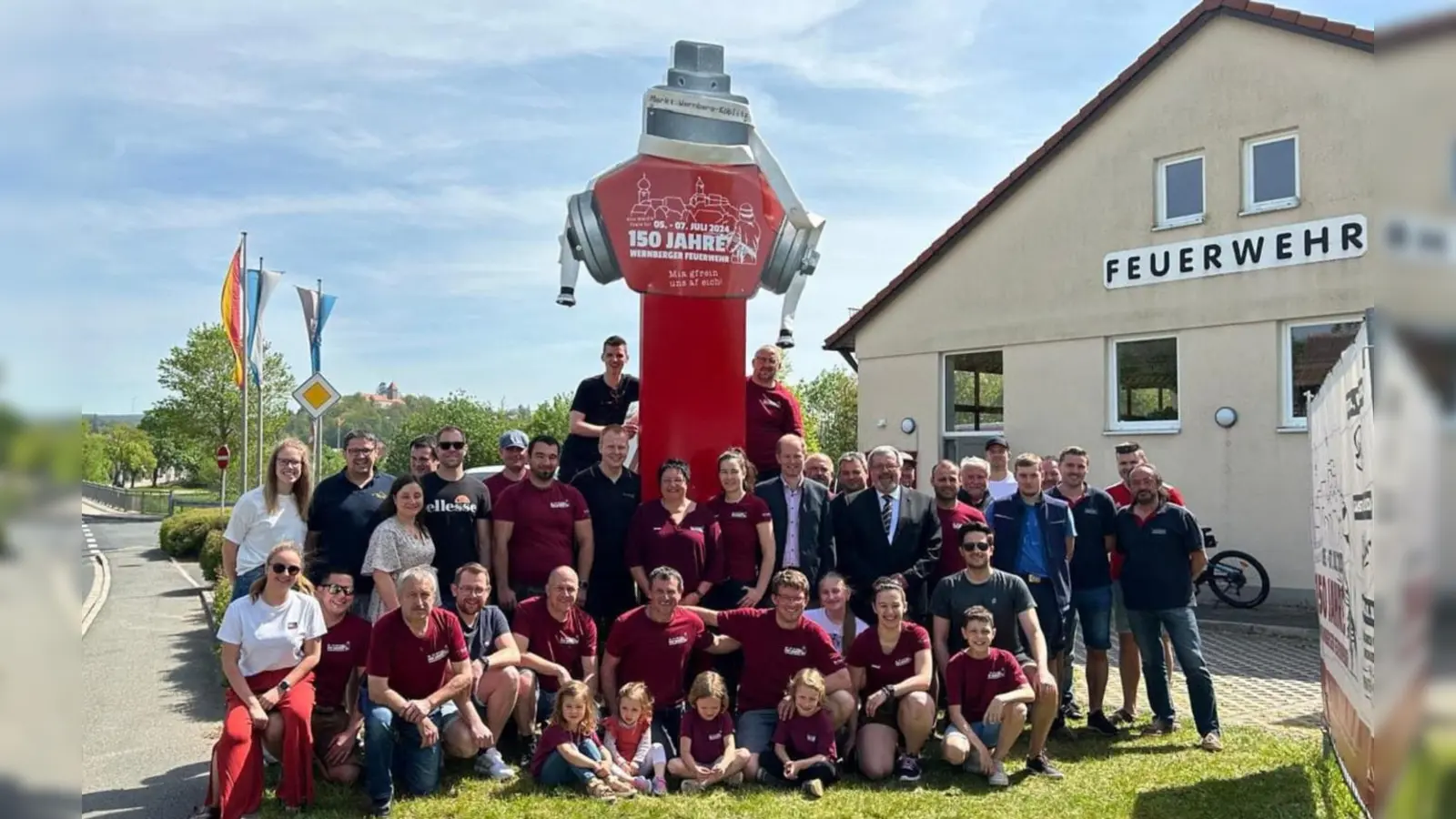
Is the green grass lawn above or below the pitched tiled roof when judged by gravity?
below

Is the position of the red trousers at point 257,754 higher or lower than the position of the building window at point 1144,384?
lower

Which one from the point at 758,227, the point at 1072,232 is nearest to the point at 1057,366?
the point at 1072,232

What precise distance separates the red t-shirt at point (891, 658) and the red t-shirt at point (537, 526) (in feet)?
6.36

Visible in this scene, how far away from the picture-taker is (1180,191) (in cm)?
1409

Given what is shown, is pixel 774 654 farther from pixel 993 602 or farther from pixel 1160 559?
pixel 1160 559

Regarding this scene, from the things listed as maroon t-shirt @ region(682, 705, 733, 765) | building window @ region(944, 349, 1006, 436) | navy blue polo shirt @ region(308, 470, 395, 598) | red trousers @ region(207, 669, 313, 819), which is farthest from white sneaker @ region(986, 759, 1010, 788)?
building window @ region(944, 349, 1006, 436)

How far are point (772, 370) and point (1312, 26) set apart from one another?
914 centimetres

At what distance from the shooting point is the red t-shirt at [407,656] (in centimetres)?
580

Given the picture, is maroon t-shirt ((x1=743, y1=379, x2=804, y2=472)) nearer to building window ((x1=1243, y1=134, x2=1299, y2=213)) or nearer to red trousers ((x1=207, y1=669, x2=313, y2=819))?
red trousers ((x1=207, y1=669, x2=313, y2=819))

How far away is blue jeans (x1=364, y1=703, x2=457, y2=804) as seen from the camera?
18.1ft

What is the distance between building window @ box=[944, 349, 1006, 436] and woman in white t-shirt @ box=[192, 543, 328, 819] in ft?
41.9

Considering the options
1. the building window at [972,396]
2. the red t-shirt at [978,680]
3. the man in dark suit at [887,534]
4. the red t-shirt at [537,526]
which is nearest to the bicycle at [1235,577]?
the building window at [972,396]

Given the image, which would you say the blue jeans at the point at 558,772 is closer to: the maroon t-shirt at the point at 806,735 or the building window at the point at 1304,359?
the maroon t-shirt at the point at 806,735

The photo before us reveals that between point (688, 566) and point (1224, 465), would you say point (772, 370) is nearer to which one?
point (688, 566)
